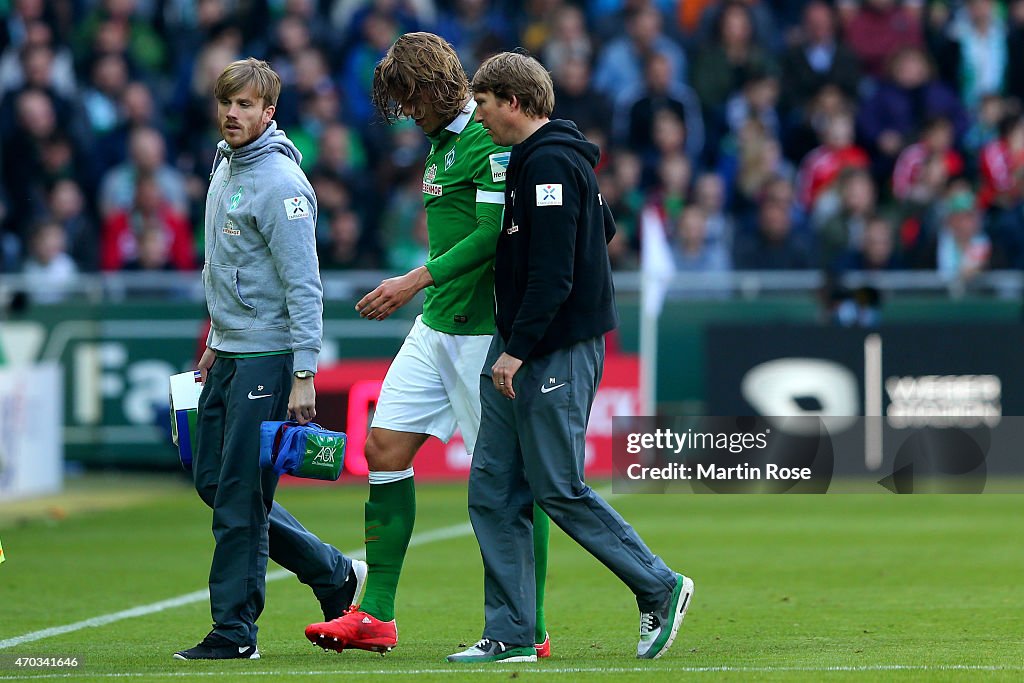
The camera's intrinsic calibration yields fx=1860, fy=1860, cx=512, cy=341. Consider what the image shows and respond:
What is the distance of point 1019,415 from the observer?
1590 centimetres

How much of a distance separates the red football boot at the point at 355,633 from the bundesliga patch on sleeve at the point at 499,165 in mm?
1625

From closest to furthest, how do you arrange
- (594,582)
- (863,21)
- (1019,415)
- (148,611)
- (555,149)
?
1. (555,149)
2. (148,611)
3. (594,582)
4. (1019,415)
5. (863,21)

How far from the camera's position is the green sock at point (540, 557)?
678cm

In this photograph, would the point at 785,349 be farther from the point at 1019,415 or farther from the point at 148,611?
the point at 148,611

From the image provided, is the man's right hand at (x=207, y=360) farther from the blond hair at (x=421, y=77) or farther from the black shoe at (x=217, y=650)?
the blond hair at (x=421, y=77)

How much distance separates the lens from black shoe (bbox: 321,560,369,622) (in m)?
→ 7.24

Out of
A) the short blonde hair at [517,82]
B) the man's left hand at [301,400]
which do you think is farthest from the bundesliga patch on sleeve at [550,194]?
the man's left hand at [301,400]

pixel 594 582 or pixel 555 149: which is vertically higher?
pixel 555 149

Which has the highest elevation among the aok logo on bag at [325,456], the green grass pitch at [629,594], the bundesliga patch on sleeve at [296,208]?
the bundesliga patch on sleeve at [296,208]

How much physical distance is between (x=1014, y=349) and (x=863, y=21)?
211 inches

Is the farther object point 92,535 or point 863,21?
point 863,21

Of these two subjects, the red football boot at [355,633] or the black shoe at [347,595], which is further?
the black shoe at [347,595]

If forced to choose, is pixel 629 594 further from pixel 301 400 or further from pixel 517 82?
pixel 517 82

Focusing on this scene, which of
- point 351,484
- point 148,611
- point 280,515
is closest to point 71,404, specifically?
point 351,484
